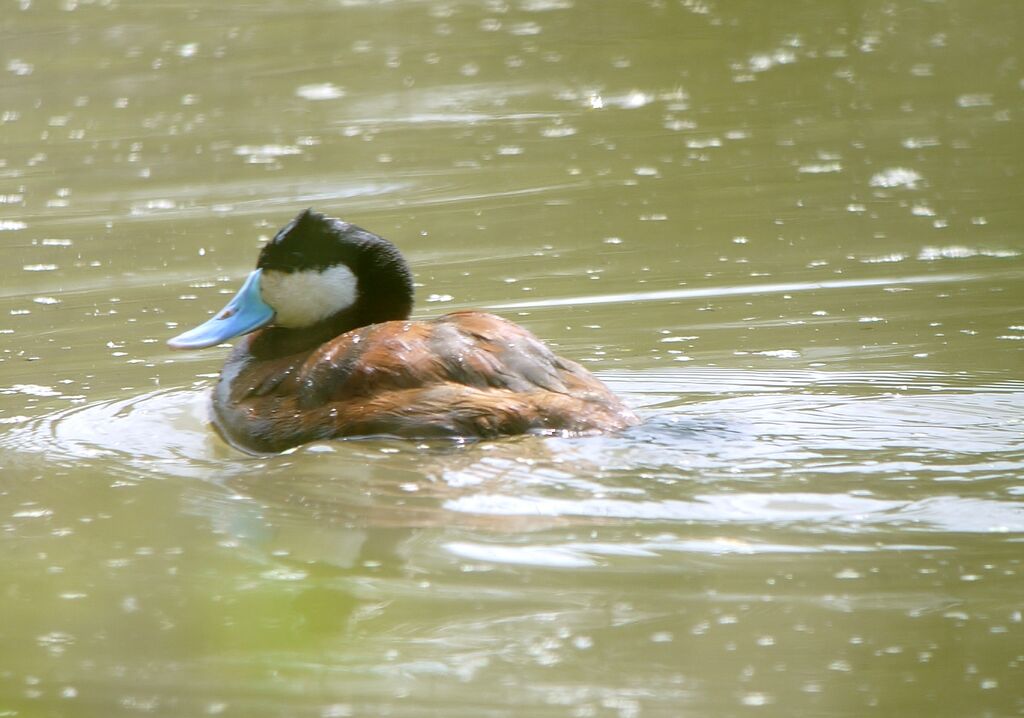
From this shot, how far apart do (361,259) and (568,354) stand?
3.68ft

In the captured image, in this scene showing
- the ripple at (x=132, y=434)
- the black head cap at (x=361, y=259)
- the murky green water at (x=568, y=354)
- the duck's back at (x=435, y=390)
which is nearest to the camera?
the murky green water at (x=568, y=354)

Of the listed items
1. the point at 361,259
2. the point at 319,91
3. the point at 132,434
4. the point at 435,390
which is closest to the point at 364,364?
the point at 435,390

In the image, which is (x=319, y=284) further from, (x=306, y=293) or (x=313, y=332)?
(x=313, y=332)

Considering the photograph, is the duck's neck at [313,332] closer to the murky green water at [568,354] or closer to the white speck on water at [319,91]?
the murky green water at [568,354]

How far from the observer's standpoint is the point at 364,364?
17.6 ft

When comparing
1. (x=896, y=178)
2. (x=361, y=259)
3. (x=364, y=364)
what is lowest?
(x=896, y=178)

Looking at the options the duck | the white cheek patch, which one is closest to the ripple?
the duck

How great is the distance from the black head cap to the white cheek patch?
0.09 feet

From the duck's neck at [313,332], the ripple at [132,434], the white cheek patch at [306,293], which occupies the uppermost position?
the white cheek patch at [306,293]

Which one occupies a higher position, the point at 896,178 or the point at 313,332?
the point at 313,332

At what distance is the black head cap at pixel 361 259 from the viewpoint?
585 cm

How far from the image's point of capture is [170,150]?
10.6 m

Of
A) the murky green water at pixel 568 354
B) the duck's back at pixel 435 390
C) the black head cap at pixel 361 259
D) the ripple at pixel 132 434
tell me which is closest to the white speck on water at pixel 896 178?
the murky green water at pixel 568 354

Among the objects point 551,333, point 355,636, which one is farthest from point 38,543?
point 551,333
